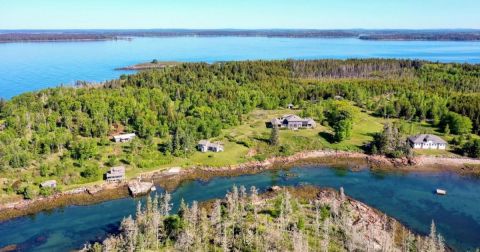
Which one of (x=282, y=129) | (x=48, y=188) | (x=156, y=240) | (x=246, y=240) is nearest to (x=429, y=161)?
(x=282, y=129)

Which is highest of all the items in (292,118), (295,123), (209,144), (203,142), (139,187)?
(292,118)

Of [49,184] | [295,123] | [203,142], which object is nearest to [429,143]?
[295,123]

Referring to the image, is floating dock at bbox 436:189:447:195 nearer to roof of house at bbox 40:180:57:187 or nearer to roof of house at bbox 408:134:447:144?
roof of house at bbox 408:134:447:144

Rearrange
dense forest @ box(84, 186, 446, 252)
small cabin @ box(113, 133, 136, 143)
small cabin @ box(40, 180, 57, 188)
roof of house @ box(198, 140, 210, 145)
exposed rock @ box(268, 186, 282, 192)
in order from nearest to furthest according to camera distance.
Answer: dense forest @ box(84, 186, 446, 252) < small cabin @ box(40, 180, 57, 188) < exposed rock @ box(268, 186, 282, 192) < roof of house @ box(198, 140, 210, 145) < small cabin @ box(113, 133, 136, 143)

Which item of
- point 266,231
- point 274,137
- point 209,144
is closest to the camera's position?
point 266,231

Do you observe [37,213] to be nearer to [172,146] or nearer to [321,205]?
[172,146]

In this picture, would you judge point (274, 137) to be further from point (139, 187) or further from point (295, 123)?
point (139, 187)

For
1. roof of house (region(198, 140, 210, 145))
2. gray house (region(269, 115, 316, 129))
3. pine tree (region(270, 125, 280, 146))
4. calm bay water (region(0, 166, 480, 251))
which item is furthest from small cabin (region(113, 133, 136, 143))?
gray house (region(269, 115, 316, 129))
